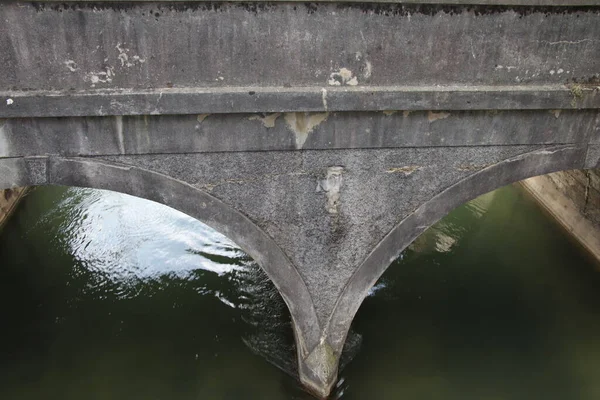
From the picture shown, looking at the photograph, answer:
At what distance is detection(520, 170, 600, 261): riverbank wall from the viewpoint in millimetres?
6672

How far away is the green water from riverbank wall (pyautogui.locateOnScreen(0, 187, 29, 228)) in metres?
0.18

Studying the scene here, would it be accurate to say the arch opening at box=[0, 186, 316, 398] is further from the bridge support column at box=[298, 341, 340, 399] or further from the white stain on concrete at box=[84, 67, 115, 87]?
the white stain on concrete at box=[84, 67, 115, 87]

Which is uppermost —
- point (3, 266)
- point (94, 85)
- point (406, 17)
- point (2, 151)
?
point (406, 17)

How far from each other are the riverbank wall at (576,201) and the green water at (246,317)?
0.22 meters

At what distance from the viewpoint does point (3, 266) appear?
21.7 ft

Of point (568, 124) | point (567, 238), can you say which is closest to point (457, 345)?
point (568, 124)

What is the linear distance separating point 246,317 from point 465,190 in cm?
300

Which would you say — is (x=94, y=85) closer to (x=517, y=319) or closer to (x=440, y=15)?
(x=440, y=15)

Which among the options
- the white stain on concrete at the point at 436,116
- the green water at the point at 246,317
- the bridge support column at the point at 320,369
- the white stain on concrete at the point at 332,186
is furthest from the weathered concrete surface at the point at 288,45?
the green water at the point at 246,317

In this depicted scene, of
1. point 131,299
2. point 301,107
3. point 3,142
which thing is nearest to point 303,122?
point 301,107

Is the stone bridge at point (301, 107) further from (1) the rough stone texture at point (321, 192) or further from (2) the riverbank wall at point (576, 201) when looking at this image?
(2) the riverbank wall at point (576, 201)

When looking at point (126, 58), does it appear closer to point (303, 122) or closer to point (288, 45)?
point (288, 45)

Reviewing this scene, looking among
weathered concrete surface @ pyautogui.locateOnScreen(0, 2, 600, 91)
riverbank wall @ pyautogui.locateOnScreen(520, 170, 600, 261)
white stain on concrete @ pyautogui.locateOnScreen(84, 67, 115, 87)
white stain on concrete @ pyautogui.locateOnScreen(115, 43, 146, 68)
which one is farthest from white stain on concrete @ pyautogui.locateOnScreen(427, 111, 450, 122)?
riverbank wall @ pyautogui.locateOnScreen(520, 170, 600, 261)

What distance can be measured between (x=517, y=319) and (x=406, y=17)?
412 cm
